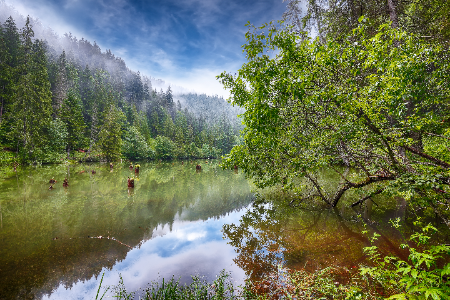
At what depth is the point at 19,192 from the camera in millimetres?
14203

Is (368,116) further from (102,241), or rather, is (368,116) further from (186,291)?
(102,241)

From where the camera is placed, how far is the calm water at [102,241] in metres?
5.57

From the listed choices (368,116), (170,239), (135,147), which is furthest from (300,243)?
(135,147)

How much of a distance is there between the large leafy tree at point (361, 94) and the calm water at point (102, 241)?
195 inches

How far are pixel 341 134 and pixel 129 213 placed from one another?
11101 millimetres

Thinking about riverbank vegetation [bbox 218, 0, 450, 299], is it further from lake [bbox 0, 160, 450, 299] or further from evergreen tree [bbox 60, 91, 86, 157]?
evergreen tree [bbox 60, 91, 86, 157]

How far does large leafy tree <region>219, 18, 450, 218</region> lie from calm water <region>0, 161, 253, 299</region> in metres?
4.96

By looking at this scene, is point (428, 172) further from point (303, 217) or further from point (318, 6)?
point (318, 6)

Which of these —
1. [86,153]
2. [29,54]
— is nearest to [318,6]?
[86,153]

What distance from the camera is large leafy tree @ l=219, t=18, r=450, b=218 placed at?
3.98 metres

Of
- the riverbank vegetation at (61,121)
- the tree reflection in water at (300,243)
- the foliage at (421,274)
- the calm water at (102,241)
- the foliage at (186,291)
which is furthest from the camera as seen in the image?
the riverbank vegetation at (61,121)

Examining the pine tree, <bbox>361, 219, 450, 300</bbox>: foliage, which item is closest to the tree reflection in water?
<bbox>361, 219, 450, 300</bbox>: foliage

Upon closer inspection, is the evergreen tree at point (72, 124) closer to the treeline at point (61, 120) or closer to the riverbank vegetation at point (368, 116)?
the treeline at point (61, 120)

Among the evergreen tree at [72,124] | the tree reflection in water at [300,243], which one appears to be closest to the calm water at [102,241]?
the tree reflection in water at [300,243]
